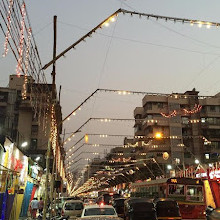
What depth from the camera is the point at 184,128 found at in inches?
2562

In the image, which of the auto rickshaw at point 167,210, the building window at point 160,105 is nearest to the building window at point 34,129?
the building window at point 160,105

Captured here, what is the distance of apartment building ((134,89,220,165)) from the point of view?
201 feet

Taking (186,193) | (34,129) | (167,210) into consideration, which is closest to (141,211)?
(167,210)

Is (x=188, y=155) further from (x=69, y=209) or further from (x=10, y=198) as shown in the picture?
(x=10, y=198)

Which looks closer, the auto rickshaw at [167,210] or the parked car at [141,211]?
the parked car at [141,211]

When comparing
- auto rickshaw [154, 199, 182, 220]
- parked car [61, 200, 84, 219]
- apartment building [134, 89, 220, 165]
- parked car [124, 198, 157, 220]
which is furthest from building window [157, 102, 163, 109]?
parked car [124, 198, 157, 220]

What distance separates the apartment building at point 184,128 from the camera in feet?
201

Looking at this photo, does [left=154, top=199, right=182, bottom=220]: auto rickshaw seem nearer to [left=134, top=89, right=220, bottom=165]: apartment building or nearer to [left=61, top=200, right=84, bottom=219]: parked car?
[left=61, top=200, right=84, bottom=219]: parked car

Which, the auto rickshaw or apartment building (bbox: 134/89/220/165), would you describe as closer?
the auto rickshaw

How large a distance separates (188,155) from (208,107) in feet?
38.1

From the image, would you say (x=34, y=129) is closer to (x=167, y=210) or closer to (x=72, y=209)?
(x=72, y=209)

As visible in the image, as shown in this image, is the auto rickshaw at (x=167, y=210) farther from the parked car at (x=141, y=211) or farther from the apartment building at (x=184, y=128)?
the apartment building at (x=184, y=128)

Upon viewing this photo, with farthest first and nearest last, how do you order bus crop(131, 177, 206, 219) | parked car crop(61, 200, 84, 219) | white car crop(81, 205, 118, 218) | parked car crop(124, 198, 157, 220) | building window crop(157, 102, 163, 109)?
building window crop(157, 102, 163, 109)
parked car crop(61, 200, 84, 219)
bus crop(131, 177, 206, 219)
parked car crop(124, 198, 157, 220)
white car crop(81, 205, 118, 218)

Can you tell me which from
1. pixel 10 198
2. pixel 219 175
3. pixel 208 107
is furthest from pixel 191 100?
pixel 10 198
